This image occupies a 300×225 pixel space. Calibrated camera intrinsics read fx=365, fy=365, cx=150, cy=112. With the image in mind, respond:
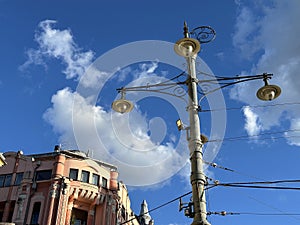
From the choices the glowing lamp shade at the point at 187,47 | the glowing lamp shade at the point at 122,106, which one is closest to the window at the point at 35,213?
the glowing lamp shade at the point at 122,106

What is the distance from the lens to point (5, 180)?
108 ft

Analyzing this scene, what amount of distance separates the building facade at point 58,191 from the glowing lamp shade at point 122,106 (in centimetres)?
2182

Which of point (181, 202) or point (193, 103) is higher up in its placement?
point (193, 103)

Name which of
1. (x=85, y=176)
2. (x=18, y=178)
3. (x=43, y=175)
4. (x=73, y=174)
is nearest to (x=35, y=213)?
(x=43, y=175)

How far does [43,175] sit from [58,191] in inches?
97.5

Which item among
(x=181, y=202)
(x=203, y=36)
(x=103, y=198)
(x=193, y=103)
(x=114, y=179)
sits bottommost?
(x=181, y=202)

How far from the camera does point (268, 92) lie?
9.98 meters

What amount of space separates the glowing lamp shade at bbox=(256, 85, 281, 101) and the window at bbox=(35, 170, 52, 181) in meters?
26.0

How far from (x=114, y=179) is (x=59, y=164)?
572 centimetres

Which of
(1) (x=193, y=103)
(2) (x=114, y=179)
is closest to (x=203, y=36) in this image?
(1) (x=193, y=103)

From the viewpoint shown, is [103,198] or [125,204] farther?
[125,204]

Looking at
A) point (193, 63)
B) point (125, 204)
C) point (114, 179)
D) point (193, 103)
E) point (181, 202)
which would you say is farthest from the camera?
point (125, 204)

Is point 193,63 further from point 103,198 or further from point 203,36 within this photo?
point 103,198

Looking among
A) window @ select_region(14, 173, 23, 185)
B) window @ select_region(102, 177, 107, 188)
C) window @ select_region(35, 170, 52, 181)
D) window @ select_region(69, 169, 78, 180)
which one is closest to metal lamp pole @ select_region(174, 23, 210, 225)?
window @ select_region(69, 169, 78, 180)
